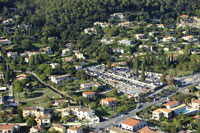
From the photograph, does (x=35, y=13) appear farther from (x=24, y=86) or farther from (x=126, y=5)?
(x=24, y=86)

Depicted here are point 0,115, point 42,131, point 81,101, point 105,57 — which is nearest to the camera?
point 42,131

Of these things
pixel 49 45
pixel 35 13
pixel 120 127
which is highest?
pixel 35 13

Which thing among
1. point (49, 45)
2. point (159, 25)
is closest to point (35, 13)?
point (49, 45)

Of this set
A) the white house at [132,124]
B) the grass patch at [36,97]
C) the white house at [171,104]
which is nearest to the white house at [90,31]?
the grass patch at [36,97]

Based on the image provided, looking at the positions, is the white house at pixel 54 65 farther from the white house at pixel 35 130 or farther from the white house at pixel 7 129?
the white house at pixel 35 130

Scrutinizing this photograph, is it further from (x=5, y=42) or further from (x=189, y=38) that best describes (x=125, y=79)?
(x=5, y=42)

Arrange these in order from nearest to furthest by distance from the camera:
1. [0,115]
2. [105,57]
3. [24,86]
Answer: [0,115] → [24,86] → [105,57]

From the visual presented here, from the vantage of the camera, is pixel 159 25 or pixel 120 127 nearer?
pixel 120 127

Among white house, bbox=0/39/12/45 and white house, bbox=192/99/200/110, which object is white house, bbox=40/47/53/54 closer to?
white house, bbox=0/39/12/45
